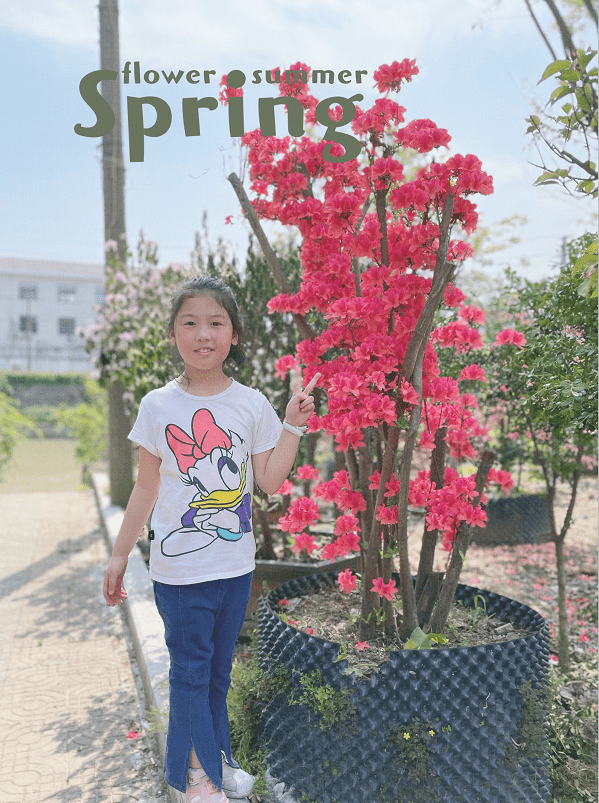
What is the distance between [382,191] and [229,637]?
1.49 meters

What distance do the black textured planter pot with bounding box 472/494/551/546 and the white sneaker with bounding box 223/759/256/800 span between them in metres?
4.17

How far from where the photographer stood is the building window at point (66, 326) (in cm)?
3406

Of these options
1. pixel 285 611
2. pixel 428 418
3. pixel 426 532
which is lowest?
pixel 285 611

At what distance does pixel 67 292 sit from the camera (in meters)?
34.6

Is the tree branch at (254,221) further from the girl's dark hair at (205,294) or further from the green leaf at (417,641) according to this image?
the green leaf at (417,641)

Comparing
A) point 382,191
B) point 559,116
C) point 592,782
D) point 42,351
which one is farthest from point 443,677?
point 42,351

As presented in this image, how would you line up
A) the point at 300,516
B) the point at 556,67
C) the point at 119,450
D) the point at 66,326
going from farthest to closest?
the point at 66,326 → the point at 119,450 → the point at 300,516 → the point at 556,67

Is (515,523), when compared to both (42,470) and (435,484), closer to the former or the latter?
(435,484)

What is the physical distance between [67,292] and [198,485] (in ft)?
117

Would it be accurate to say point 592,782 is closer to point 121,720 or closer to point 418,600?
point 418,600

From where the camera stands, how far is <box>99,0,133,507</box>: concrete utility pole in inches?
243

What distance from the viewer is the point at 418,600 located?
2330 mm

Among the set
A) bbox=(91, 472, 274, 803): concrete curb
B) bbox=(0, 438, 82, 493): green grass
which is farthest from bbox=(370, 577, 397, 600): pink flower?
bbox=(0, 438, 82, 493): green grass

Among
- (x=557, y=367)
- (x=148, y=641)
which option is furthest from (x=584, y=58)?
(x=148, y=641)
